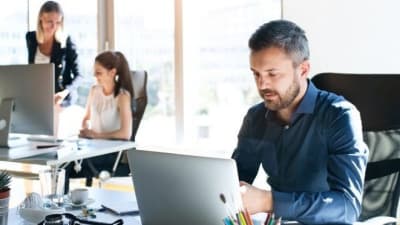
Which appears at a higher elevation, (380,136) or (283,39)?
(283,39)

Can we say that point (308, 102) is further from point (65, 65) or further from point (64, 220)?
point (65, 65)

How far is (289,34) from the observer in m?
1.55

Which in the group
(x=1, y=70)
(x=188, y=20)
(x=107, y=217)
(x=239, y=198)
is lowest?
(x=107, y=217)

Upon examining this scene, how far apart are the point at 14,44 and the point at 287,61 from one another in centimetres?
422

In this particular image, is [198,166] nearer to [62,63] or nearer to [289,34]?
[289,34]

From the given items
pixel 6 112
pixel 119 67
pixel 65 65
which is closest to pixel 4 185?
pixel 6 112

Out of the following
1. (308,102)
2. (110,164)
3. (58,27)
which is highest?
(58,27)

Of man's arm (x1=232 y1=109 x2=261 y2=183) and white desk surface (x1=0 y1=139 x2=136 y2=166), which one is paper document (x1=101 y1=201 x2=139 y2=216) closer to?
man's arm (x1=232 y1=109 x2=261 y2=183)

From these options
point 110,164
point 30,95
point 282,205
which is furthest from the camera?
point 110,164

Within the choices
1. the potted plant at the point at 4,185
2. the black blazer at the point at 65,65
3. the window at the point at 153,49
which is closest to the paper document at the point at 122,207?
the potted plant at the point at 4,185

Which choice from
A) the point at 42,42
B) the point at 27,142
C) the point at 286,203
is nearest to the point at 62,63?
the point at 42,42

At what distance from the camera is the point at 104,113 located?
350cm

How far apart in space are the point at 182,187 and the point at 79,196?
57cm

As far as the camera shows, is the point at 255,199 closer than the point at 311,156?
Yes
